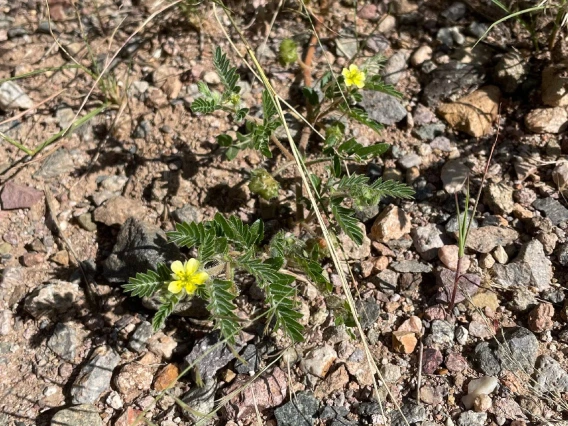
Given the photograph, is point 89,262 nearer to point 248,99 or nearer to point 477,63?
point 248,99

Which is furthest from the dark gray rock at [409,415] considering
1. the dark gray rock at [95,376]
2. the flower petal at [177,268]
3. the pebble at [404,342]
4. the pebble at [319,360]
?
the dark gray rock at [95,376]

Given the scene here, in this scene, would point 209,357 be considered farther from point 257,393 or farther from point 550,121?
point 550,121

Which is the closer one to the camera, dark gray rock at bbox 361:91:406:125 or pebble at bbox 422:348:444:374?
pebble at bbox 422:348:444:374

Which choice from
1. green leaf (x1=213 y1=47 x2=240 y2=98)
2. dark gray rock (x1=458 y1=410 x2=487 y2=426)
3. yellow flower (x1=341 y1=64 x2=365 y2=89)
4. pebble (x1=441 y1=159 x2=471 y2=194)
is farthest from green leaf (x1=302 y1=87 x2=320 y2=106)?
dark gray rock (x1=458 y1=410 x2=487 y2=426)

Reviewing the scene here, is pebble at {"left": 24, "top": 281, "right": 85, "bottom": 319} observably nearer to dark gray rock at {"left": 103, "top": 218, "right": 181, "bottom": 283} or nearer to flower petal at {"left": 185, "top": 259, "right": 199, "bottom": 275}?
dark gray rock at {"left": 103, "top": 218, "right": 181, "bottom": 283}

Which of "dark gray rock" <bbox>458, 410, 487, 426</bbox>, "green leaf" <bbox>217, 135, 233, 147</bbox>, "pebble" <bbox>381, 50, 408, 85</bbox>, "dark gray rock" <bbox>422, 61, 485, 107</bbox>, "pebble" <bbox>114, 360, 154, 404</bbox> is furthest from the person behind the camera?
"pebble" <bbox>381, 50, 408, 85</bbox>

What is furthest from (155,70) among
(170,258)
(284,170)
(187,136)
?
(170,258)
